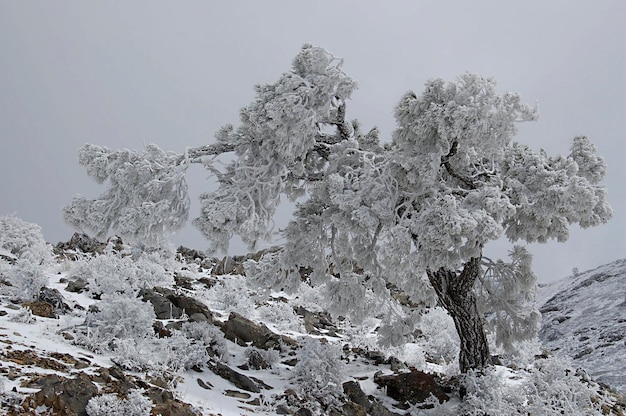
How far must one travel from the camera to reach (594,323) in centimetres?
1855

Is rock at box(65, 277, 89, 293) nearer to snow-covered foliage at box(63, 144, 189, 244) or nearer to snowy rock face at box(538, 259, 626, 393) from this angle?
snow-covered foliage at box(63, 144, 189, 244)

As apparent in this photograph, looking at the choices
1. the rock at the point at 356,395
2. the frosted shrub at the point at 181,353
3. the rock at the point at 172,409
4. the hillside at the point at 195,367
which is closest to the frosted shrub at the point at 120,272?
the hillside at the point at 195,367

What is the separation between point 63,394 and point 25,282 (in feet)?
16.9

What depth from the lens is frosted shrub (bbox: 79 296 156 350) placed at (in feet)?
28.9

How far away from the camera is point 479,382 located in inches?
399

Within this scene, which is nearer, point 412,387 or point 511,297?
point 412,387

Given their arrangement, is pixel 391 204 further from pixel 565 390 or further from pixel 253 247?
pixel 565 390

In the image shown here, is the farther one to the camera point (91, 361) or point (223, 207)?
point (223, 207)

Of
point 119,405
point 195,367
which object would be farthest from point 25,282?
point 119,405

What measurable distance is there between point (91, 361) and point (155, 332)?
231 centimetres

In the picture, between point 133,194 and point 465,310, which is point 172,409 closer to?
point 133,194

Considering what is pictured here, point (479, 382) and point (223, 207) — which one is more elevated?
point (223, 207)

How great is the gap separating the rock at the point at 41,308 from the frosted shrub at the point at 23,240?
5.21 meters

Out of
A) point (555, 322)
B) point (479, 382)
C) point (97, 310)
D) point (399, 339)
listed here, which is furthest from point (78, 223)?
point (555, 322)
